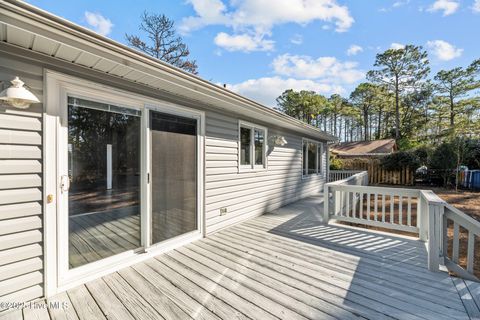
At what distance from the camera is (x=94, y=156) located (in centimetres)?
247

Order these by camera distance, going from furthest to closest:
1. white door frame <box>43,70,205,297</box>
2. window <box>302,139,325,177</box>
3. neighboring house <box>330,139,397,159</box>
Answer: neighboring house <box>330,139,397,159</box>
window <box>302,139,325,177</box>
white door frame <box>43,70,205,297</box>

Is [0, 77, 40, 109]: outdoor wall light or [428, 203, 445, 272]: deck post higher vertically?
[0, 77, 40, 109]: outdoor wall light

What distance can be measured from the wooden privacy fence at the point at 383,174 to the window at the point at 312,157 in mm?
4838

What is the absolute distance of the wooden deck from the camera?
74.4 inches

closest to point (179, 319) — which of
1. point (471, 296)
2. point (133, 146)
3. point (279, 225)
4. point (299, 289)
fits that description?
point (299, 289)

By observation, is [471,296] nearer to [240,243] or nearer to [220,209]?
[240,243]

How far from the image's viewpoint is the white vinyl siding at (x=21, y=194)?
1.86 metres

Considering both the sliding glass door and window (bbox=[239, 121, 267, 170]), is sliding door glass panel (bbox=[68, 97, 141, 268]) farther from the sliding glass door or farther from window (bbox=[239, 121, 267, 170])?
window (bbox=[239, 121, 267, 170])

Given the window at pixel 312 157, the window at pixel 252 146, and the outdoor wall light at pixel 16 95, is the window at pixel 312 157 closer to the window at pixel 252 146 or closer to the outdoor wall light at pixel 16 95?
the window at pixel 252 146

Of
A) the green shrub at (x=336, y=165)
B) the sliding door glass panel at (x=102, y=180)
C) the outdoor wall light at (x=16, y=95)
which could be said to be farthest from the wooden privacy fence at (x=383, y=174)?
the outdoor wall light at (x=16, y=95)

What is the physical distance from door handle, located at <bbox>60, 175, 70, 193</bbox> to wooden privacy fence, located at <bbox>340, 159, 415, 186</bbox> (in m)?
13.2

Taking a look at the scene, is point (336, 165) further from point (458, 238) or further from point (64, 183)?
point (64, 183)

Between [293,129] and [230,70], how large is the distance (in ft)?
15.6

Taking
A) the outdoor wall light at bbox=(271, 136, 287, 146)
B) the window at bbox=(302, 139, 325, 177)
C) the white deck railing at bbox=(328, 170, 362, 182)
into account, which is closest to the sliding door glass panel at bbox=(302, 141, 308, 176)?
the window at bbox=(302, 139, 325, 177)
